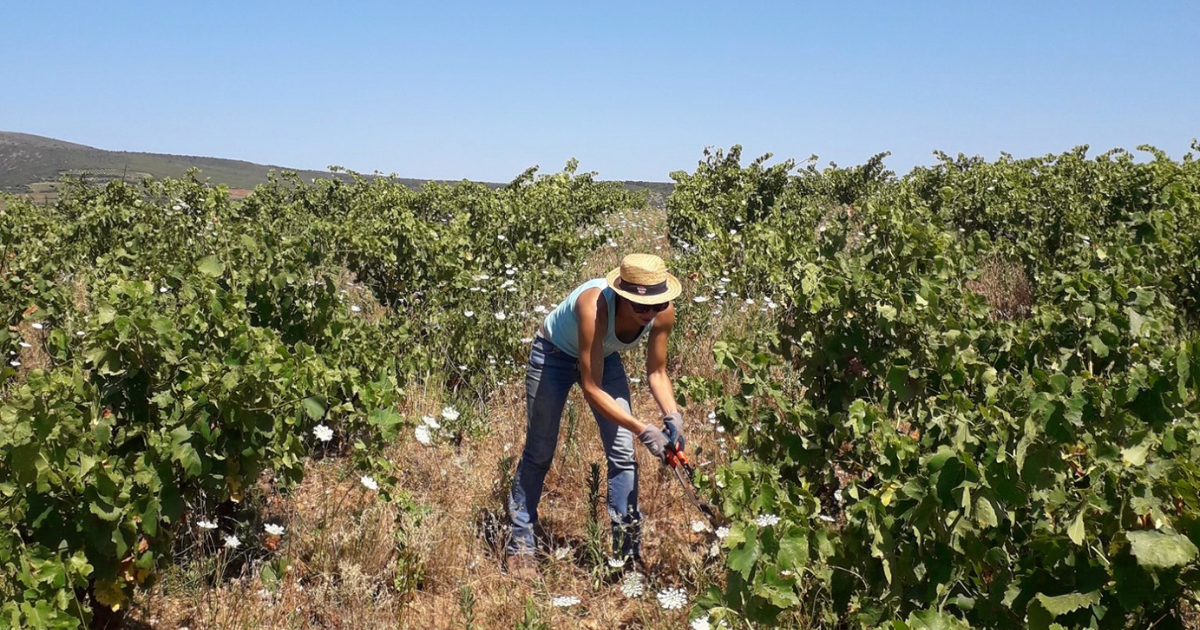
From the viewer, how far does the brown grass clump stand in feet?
27.0

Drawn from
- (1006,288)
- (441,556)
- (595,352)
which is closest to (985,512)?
(595,352)

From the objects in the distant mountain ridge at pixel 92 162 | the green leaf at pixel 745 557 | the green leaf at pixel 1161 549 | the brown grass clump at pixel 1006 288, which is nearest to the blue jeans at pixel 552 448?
the green leaf at pixel 745 557

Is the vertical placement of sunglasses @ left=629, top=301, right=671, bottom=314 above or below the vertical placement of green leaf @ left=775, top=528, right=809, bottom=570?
above

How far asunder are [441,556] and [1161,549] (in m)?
2.70

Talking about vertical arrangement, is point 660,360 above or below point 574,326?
below

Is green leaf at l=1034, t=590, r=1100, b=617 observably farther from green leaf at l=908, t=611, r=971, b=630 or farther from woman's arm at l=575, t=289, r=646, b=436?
woman's arm at l=575, t=289, r=646, b=436

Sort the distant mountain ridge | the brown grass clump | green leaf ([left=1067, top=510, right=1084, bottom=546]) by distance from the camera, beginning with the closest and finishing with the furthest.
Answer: green leaf ([left=1067, top=510, right=1084, bottom=546]) < the brown grass clump < the distant mountain ridge

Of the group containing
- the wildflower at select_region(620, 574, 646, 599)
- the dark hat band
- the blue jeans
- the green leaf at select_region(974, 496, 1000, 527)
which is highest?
the dark hat band

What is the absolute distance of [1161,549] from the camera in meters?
1.89

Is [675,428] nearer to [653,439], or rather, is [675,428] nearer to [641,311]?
[653,439]

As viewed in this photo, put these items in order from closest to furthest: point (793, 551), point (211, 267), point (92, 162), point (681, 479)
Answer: point (793, 551) → point (681, 479) → point (211, 267) → point (92, 162)

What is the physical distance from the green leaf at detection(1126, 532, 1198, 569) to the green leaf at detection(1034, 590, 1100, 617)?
208 mm

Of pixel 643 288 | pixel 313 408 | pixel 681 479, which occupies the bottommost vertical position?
pixel 681 479

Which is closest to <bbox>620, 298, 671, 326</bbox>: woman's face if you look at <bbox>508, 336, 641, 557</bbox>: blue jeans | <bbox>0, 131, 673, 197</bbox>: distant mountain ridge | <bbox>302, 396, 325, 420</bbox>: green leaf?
<bbox>508, 336, 641, 557</bbox>: blue jeans
